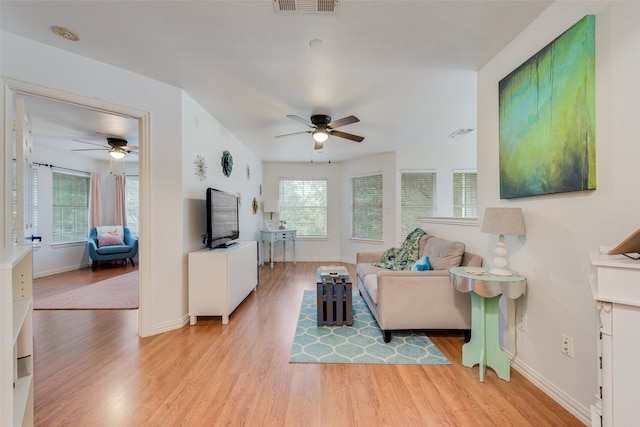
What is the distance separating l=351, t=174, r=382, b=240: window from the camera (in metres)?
6.01

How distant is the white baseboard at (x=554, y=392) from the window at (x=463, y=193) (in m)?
4.08

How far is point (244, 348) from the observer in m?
2.40

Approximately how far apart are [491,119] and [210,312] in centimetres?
333

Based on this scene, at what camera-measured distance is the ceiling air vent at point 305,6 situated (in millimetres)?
1644

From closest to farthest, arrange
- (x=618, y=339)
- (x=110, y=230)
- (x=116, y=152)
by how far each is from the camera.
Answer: (x=618, y=339) → (x=116, y=152) → (x=110, y=230)

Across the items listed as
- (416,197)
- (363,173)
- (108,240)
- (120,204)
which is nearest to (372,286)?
(416,197)

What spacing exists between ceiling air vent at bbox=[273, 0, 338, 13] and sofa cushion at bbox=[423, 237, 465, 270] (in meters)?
2.35

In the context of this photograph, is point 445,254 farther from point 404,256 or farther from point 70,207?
point 70,207

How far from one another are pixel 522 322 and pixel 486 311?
0.30 m

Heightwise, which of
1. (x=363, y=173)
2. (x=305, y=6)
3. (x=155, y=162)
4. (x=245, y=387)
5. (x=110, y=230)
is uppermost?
(x=305, y=6)

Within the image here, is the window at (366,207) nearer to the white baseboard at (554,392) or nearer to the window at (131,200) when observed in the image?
the white baseboard at (554,392)

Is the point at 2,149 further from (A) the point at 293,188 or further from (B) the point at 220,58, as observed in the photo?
(A) the point at 293,188

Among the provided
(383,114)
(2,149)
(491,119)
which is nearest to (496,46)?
(491,119)

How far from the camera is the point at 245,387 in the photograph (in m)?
1.86
